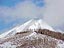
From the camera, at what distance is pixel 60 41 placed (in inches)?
1916

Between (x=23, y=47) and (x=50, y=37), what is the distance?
6924 millimetres

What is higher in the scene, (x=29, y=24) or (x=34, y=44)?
(x=29, y=24)

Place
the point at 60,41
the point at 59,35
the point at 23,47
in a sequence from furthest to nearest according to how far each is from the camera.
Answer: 1. the point at 59,35
2. the point at 60,41
3. the point at 23,47

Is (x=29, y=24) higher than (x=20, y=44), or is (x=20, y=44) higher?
(x=29, y=24)

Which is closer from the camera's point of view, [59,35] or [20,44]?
[20,44]

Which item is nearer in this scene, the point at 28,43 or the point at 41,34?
the point at 28,43

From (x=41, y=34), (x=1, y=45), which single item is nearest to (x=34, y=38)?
(x=41, y=34)

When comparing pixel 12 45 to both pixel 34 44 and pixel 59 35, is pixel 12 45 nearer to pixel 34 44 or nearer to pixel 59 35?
pixel 34 44

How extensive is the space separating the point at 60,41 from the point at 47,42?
2.69 m

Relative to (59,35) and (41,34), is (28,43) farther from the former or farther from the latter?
(59,35)

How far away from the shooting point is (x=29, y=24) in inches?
3125

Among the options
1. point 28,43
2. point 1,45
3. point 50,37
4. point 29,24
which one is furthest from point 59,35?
point 29,24

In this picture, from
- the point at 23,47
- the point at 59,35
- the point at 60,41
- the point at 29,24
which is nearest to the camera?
the point at 23,47

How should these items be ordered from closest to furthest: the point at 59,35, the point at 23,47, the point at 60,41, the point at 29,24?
the point at 23,47 → the point at 60,41 → the point at 59,35 → the point at 29,24
